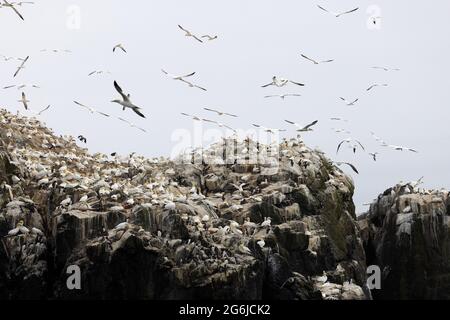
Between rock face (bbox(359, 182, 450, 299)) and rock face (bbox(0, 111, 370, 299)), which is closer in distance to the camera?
rock face (bbox(0, 111, 370, 299))

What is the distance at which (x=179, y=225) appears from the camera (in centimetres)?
2959

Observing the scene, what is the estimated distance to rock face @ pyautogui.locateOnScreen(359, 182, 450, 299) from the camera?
4100cm

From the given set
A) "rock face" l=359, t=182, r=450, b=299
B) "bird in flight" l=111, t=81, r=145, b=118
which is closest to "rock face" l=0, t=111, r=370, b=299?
"rock face" l=359, t=182, r=450, b=299

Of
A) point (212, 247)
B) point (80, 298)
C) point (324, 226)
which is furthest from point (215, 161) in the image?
point (80, 298)

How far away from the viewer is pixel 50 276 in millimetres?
29125

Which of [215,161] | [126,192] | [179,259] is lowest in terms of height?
[179,259]

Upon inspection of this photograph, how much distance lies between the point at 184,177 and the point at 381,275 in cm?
1317

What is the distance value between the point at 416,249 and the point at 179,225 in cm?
1727

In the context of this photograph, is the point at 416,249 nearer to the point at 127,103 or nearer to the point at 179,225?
the point at 179,225

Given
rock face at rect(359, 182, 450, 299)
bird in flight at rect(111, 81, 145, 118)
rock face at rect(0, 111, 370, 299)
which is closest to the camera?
bird in flight at rect(111, 81, 145, 118)

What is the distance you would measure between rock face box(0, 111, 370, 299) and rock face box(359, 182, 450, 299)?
2976 mm

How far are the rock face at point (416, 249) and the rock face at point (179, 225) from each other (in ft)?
9.76

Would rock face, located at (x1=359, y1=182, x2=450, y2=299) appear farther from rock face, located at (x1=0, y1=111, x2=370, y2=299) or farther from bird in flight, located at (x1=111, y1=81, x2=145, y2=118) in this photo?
bird in flight, located at (x1=111, y1=81, x2=145, y2=118)
